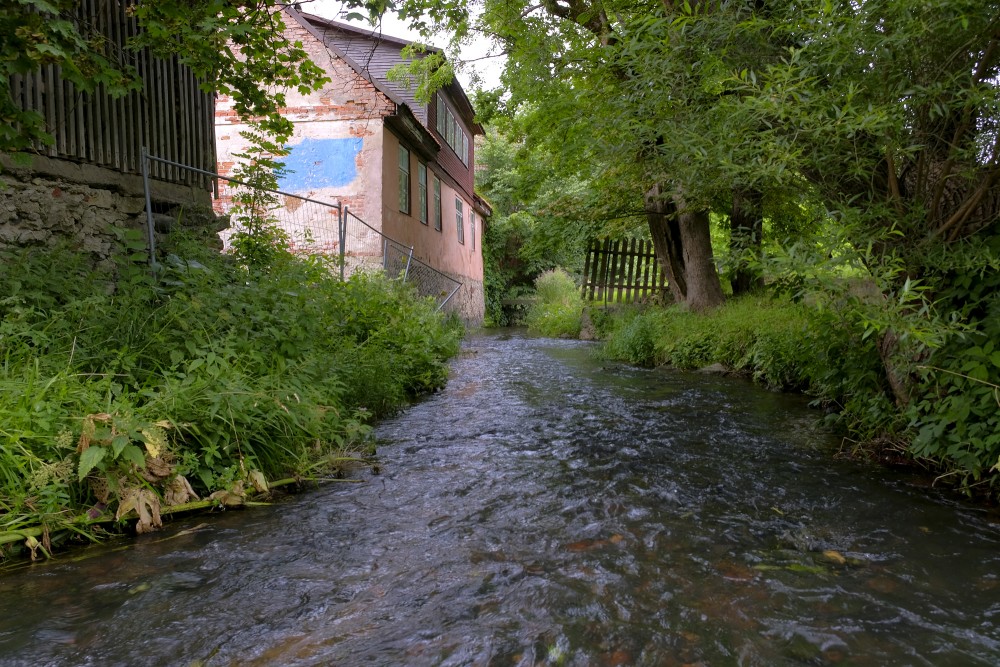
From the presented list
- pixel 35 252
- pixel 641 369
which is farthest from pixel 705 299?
pixel 35 252

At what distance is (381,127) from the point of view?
13.4 m

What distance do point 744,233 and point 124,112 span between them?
5637 millimetres

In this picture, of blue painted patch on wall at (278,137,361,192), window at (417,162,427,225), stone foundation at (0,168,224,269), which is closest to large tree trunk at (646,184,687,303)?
blue painted patch on wall at (278,137,361,192)

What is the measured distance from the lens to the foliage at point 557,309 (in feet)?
57.3

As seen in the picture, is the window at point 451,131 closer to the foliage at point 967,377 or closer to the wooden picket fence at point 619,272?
the wooden picket fence at point 619,272

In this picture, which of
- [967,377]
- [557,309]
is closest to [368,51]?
[557,309]

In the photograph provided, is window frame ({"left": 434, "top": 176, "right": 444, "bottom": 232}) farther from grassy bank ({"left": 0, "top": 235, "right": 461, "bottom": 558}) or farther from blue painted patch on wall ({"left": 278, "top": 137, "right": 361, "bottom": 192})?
grassy bank ({"left": 0, "top": 235, "right": 461, "bottom": 558})

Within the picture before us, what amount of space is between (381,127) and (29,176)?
9003 millimetres

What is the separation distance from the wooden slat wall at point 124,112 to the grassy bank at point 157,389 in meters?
1.17

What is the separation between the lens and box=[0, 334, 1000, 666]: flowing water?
222 centimetres

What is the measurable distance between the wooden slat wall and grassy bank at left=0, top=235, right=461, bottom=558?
1.17 meters

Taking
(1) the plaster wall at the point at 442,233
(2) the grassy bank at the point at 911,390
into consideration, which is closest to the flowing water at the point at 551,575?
(2) the grassy bank at the point at 911,390

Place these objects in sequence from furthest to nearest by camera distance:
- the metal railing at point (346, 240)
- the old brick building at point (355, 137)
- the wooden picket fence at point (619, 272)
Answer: the wooden picket fence at point (619, 272) → the old brick building at point (355, 137) → the metal railing at point (346, 240)

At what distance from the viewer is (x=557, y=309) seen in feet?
63.7
